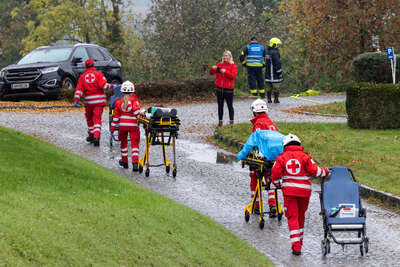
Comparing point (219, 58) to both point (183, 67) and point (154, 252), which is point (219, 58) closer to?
point (183, 67)

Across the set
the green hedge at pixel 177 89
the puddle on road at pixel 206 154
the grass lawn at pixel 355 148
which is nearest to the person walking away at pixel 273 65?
the green hedge at pixel 177 89

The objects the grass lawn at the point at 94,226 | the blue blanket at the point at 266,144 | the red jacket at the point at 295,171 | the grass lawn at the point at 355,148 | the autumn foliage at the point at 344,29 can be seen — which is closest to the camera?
the grass lawn at the point at 94,226

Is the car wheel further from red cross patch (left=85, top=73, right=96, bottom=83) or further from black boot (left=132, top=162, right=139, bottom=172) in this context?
black boot (left=132, top=162, right=139, bottom=172)

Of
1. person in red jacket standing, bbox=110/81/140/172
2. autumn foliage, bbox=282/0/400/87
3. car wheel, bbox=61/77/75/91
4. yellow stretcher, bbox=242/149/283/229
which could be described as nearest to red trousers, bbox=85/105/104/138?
person in red jacket standing, bbox=110/81/140/172

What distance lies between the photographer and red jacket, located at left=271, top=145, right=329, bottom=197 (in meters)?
8.78

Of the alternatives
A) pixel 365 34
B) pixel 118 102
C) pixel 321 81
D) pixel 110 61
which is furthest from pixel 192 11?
pixel 118 102

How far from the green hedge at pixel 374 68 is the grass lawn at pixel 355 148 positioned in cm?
612

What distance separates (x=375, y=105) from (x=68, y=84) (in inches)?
434

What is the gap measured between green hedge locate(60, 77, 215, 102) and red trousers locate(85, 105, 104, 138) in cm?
1093

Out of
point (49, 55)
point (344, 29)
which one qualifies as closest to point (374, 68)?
point (344, 29)

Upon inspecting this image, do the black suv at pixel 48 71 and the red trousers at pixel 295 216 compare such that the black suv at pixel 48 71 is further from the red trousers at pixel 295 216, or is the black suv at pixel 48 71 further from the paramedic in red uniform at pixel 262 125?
the red trousers at pixel 295 216

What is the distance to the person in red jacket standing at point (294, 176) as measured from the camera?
879 centimetres

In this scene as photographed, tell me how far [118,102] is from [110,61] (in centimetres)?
1308

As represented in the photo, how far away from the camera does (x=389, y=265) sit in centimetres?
845
